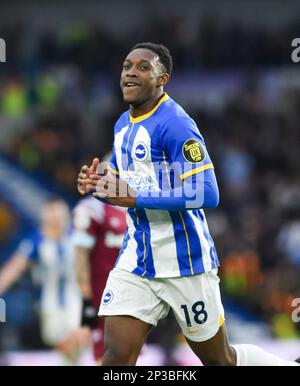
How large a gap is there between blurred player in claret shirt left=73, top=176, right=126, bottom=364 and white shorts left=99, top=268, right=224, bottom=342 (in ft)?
6.07

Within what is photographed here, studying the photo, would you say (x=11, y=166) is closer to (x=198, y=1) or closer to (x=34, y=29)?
(x=34, y=29)

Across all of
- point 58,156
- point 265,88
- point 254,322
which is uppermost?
point 265,88

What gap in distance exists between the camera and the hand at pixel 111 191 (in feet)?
18.6

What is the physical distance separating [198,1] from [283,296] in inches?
370

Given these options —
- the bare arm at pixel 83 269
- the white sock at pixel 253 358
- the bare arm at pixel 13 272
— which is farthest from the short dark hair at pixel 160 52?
the bare arm at pixel 13 272

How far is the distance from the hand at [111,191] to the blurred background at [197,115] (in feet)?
23.3

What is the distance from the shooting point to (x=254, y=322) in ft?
45.7

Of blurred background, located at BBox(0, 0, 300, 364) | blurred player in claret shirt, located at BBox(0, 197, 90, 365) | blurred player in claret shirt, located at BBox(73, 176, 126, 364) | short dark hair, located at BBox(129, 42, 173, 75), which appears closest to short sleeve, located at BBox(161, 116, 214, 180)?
short dark hair, located at BBox(129, 42, 173, 75)

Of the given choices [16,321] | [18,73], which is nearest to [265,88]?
[18,73]

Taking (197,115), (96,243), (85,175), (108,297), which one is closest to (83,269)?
(96,243)

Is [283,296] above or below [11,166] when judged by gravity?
below

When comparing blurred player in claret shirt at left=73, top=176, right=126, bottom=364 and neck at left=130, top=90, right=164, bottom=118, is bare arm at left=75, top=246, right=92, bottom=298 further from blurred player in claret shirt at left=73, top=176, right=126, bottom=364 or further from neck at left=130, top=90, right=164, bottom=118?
neck at left=130, top=90, right=164, bottom=118

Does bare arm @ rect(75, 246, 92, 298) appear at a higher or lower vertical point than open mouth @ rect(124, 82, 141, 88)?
lower

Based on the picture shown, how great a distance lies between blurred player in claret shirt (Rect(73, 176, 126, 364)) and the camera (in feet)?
25.3
